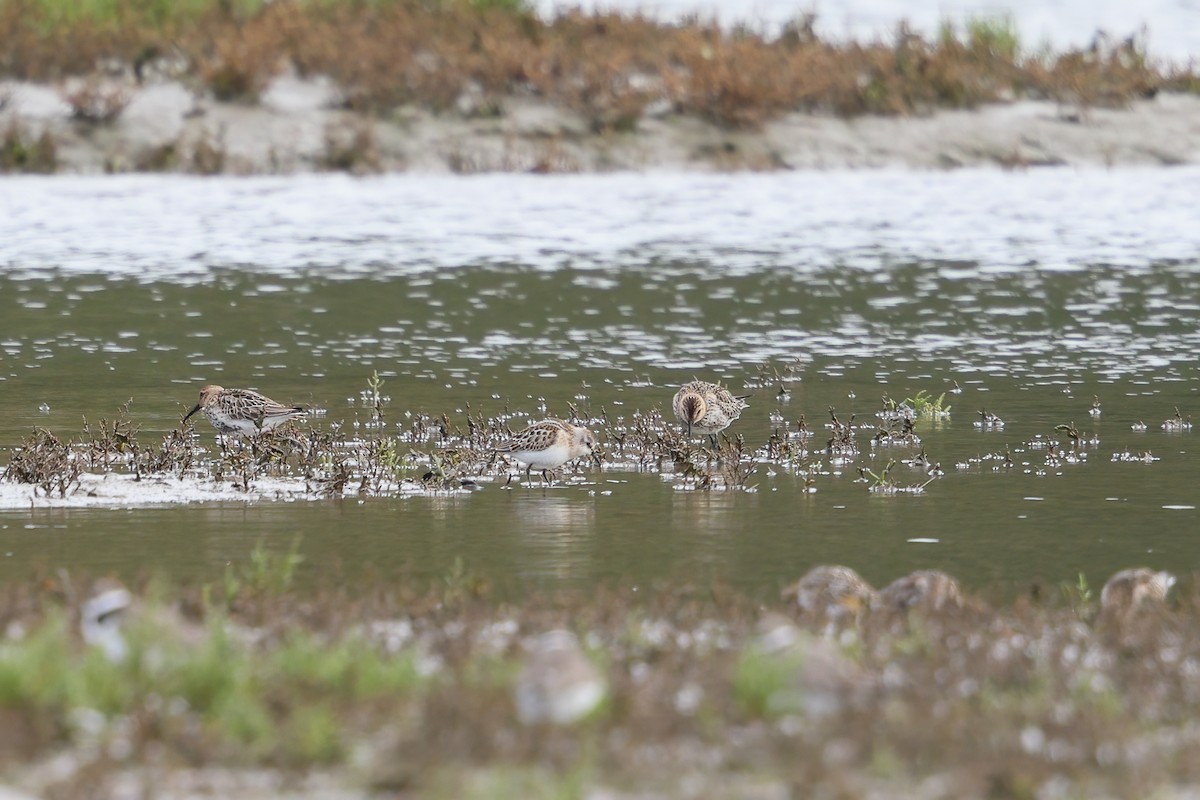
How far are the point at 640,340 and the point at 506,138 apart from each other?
12.2m

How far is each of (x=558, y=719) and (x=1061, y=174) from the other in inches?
939

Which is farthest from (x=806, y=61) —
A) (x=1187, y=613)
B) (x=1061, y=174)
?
(x=1187, y=613)

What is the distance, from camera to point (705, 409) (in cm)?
1181

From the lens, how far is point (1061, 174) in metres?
28.2

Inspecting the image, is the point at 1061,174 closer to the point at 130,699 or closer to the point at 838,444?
the point at 838,444

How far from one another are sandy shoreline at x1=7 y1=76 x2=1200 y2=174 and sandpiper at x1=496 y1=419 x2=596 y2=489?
16807 millimetres

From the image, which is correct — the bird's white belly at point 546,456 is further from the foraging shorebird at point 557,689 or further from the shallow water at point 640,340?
the foraging shorebird at point 557,689

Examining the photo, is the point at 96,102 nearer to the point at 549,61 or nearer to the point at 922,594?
the point at 549,61

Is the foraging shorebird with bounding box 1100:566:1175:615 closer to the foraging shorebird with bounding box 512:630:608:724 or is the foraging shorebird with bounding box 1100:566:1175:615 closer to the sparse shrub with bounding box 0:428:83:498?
the foraging shorebird with bounding box 512:630:608:724

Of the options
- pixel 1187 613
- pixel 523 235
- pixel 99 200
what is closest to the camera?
pixel 1187 613

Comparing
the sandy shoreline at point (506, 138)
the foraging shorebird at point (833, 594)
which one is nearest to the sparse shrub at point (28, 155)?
the sandy shoreline at point (506, 138)

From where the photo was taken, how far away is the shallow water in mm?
9430

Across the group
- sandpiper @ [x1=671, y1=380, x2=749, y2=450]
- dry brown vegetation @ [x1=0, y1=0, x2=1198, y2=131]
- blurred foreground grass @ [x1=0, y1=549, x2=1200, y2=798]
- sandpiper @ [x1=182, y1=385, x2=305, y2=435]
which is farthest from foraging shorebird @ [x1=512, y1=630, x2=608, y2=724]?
dry brown vegetation @ [x1=0, y1=0, x2=1198, y2=131]

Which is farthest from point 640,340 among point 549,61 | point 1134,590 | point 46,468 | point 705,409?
point 549,61
